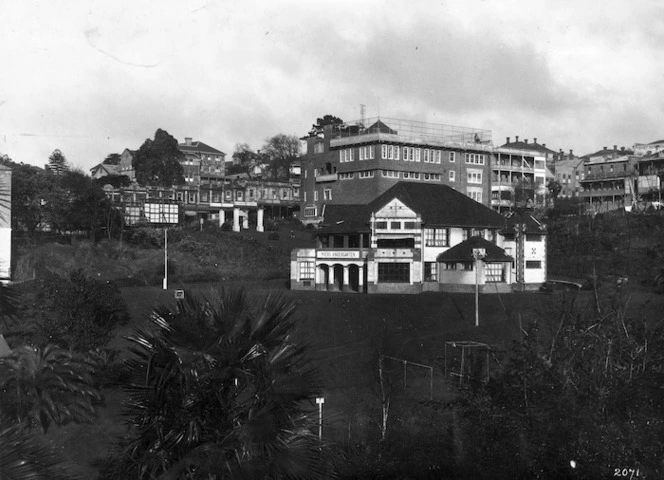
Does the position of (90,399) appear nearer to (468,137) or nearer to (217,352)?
(217,352)

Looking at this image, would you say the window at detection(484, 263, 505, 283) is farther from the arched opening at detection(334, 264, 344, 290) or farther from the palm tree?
the palm tree

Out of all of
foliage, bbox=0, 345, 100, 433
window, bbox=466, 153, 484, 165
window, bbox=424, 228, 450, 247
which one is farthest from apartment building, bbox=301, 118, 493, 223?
foliage, bbox=0, 345, 100, 433

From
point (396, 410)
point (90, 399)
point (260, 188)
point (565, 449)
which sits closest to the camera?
point (565, 449)

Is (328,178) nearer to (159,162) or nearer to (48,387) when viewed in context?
(159,162)

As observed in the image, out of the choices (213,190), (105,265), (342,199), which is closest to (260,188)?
(213,190)

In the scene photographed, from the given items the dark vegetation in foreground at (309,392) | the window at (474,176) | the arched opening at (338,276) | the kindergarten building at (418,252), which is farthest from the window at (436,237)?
the window at (474,176)

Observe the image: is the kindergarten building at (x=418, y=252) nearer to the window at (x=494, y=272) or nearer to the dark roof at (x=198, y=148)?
the window at (x=494, y=272)
